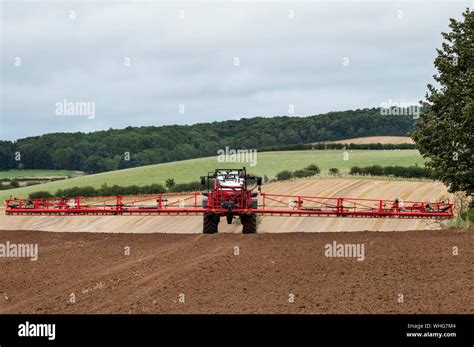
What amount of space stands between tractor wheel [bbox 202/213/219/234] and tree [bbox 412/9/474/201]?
9050 mm

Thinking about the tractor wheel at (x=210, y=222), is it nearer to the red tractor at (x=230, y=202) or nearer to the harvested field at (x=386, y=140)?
the red tractor at (x=230, y=202)

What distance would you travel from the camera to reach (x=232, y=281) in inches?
753

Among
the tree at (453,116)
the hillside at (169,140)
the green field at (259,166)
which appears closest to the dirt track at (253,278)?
the tree at (453,116)

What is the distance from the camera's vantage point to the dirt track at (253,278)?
639 inches

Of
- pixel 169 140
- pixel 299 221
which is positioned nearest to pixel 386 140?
pixel 169 140

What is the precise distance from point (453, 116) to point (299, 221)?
528 inches

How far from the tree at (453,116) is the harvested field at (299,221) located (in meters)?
4.88

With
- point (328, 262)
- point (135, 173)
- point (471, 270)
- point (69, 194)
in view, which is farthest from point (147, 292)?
point (135, 173)

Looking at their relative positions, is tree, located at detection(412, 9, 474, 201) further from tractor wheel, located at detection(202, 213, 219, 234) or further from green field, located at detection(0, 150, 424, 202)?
green field, located at detection(0, 150, 424, 202)

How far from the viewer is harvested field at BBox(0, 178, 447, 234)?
40.8 m

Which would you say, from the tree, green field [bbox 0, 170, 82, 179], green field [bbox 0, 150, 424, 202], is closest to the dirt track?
the tree

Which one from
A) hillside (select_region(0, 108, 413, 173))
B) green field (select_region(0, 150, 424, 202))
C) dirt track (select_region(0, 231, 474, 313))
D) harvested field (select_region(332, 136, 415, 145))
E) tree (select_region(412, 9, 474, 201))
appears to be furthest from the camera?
hillside (select_region(0, 108, 413, 173))
